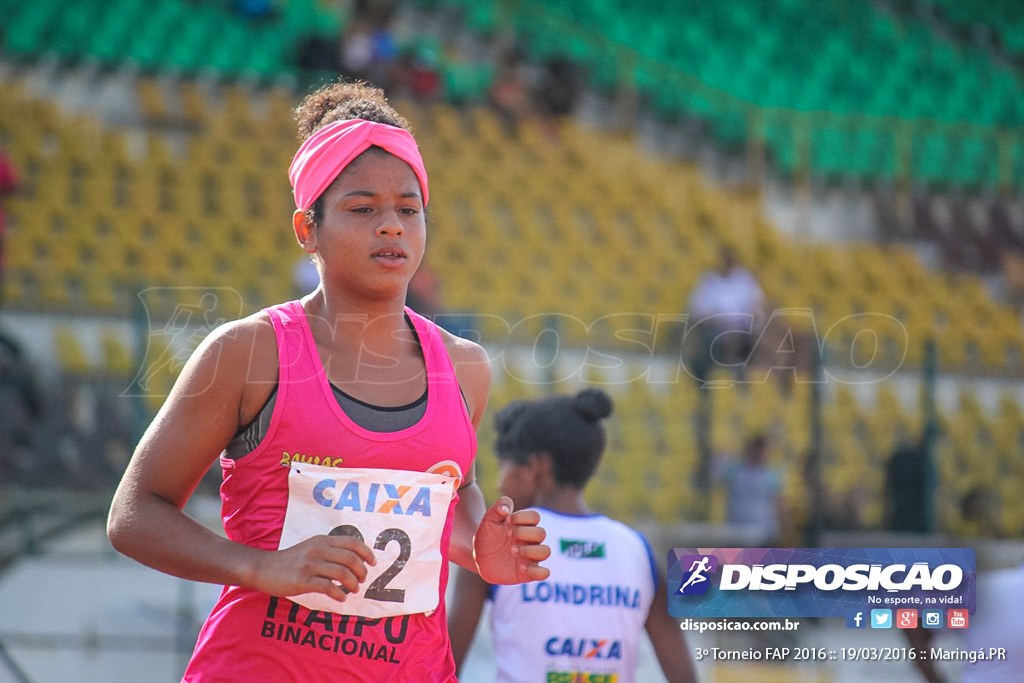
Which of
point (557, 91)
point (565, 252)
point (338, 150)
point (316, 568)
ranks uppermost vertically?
point (557, 91)

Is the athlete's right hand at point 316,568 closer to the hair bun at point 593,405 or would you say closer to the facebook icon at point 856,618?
the hair bun at point 593,405

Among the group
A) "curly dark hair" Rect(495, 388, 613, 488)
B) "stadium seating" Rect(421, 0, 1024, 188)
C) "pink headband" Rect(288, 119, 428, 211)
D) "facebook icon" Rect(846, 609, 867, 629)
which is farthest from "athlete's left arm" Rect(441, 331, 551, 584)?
"stadium seating" Rect(421, 0, 1024, 188)

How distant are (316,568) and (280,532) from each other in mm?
261

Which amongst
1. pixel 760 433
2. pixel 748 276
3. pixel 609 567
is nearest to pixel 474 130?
pixel 748 276

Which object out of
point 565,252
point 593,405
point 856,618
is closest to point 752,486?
point 565,252

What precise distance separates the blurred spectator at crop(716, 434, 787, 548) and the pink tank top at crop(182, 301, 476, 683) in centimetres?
606

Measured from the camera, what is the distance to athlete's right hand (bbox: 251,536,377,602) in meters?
2.01

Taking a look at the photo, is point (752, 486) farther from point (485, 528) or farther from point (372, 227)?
point (372, 227)

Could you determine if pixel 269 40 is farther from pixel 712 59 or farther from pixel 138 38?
pixel 712 59

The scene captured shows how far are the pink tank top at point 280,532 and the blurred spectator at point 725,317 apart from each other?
6195 mm

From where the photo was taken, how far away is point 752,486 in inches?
321

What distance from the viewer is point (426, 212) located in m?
2.63

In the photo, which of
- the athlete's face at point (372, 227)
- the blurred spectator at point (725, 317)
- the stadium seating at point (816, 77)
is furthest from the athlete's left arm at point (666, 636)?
the stadium seating at point (816, 77)

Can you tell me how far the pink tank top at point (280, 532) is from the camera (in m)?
2.23
